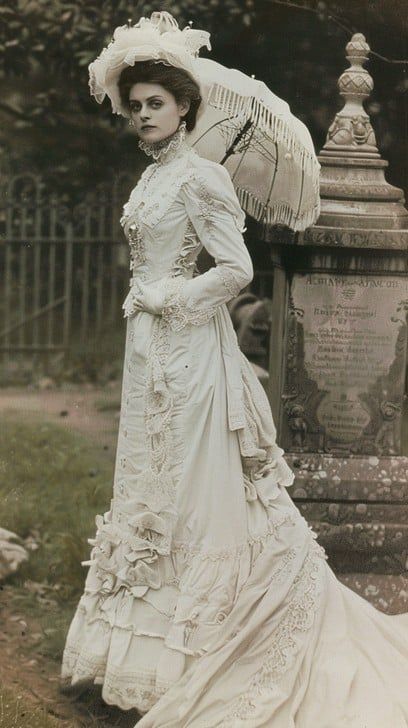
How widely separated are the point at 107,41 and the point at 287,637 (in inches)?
263

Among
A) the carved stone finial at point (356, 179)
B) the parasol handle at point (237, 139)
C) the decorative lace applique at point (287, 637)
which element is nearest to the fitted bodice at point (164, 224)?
the parasol handle at point (237, 139)

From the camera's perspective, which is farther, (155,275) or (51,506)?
(51,506)

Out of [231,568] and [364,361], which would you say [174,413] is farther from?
[364,361]

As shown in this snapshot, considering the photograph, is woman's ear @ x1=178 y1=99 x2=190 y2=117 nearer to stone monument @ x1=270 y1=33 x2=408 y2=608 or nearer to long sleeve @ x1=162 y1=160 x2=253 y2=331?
long sleeve @ x1=162 y1=160 x2=253 y2=331

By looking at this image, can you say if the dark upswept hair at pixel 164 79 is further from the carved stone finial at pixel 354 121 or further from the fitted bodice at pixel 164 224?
the carved stone finial at pixel 354 121

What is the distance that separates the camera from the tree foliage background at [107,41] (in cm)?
912

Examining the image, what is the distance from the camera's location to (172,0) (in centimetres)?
962

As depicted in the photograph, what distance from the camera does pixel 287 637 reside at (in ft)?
14.1

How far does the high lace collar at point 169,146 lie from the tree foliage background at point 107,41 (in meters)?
4.29

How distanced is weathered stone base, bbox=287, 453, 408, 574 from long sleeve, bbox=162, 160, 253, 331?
74.6 inches

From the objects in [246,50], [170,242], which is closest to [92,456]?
[246,50]

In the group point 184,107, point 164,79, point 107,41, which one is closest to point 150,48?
point 164,79

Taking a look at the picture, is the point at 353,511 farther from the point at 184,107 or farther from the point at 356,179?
the point at 184,107

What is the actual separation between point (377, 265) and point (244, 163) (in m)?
1.11
